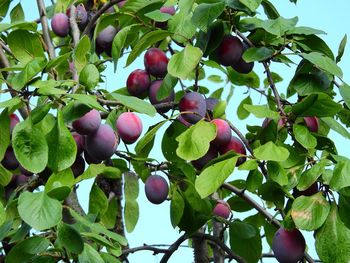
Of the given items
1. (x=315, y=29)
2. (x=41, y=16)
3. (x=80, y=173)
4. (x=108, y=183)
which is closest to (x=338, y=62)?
(x=315, y=29)

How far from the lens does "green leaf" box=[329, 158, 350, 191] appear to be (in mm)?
1216

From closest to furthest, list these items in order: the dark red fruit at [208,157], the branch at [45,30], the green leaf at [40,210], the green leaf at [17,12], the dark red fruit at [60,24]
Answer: the green leaf at [40,210] → the dark red fruit at [208,157] → the branch at [45,30] → the dark red fruit at [60,24] → the green leaf at [17,12]

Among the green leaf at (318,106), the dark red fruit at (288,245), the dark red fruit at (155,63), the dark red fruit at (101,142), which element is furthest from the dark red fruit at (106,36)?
the dark red fruit at (288,245)

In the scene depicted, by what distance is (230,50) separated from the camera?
1.50m

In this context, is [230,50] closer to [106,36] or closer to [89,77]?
[89,77]

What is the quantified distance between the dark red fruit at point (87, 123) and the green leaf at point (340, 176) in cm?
43

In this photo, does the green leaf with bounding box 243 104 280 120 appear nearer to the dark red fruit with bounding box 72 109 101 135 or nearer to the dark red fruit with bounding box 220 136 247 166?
the dark red fruit with bounding box 220 136 247 166

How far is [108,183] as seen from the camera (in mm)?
1951

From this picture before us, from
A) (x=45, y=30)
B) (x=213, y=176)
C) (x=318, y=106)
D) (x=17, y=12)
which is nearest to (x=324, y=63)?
(x=318, y=106)

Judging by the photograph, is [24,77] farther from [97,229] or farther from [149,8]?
[149,8]

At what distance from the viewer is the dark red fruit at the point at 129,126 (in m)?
1.43

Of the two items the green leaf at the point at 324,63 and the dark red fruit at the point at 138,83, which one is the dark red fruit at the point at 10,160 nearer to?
the dark red fruit at the point at 138,83

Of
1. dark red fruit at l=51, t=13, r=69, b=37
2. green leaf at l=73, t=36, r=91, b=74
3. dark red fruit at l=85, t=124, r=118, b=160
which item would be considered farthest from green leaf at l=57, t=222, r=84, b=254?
dark red fruit at l=51, t=13, r=69, b=37

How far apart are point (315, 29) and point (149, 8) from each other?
366 mm
